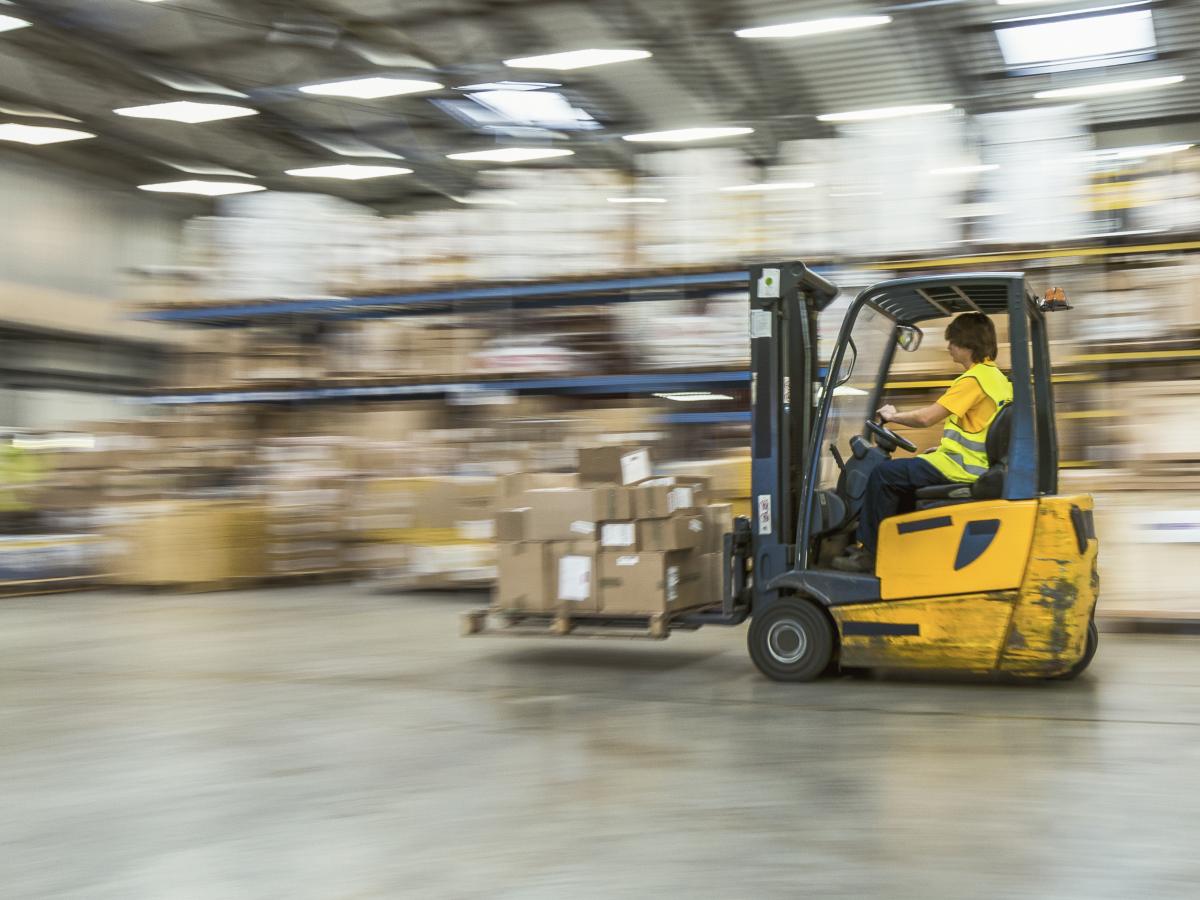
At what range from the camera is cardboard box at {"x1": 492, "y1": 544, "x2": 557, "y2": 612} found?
5309mm

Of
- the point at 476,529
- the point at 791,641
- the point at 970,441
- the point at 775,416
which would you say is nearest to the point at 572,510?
the point at 775,416

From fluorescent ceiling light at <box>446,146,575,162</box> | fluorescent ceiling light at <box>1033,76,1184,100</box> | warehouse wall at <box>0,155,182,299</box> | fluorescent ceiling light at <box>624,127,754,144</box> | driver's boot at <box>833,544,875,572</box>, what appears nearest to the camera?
driver's boot at <box>833,544,875,572</box>

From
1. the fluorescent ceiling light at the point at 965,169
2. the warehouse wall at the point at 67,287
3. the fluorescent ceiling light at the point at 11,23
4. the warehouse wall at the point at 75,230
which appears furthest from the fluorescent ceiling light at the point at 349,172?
the fluorescent ceiling light at the point at 965,169

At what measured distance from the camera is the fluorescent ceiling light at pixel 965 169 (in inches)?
271

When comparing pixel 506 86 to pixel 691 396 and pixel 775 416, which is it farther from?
pixel 775 416

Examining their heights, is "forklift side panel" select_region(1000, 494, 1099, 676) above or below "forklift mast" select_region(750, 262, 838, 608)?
below

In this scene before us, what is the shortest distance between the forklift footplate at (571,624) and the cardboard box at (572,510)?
15.2 inches

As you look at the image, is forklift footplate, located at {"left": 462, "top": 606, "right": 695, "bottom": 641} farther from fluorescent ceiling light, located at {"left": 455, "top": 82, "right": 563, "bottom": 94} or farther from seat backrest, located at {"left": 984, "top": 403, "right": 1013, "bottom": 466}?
fluorescent ceiling light, located at {"left": 455, "top": 82, "right": 563, "bottom": 94}

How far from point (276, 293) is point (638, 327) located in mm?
3301

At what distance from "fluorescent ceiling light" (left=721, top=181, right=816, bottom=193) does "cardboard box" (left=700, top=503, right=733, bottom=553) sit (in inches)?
102

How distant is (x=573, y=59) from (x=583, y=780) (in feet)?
31.4

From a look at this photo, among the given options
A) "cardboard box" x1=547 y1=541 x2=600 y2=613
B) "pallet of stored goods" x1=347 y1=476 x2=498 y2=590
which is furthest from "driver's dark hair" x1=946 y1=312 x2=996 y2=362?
"pallet of stored goods" x1=347 y1=476 x2=498 y2=590

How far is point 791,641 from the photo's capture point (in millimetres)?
4676

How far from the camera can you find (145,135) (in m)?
15.5
